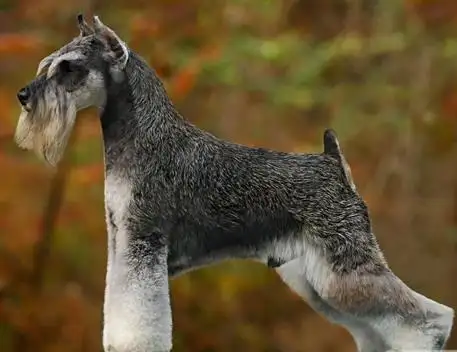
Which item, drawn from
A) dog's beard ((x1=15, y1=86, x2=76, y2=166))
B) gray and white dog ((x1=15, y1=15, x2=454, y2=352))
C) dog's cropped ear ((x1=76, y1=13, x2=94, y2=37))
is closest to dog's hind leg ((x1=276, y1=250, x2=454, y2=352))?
gray and white dog ((x1=15, y1=15, x2=454, y2=352))

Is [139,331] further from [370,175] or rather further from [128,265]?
[370,175]

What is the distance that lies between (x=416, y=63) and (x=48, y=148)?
254cm

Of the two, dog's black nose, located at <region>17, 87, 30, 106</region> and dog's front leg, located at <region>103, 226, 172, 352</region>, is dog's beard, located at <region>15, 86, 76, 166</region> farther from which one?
dog's front leg, located at <region>103, 226, 172, 352</region>

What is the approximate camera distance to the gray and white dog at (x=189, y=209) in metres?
1.72

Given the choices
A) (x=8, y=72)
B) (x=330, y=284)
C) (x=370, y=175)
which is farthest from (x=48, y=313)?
(x=330, y=284)

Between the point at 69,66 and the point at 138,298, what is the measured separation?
55cm

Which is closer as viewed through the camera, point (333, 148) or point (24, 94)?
point (24, 94)

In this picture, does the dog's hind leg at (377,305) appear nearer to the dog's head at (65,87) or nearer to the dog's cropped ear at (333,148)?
the dog's cropped ear at (333,148)

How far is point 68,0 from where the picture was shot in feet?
10.8

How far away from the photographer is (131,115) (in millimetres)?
1780

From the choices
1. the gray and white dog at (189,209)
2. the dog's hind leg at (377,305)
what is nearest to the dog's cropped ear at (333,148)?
the gray and white dog at (189,209)

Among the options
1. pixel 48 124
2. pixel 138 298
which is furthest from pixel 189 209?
pixel 48 124

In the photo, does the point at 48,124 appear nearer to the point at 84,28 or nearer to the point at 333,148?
the point at 84,28

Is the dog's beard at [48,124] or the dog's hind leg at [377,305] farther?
the dog's hind leg at [377,305]
